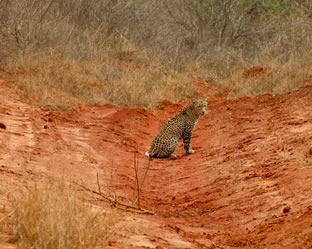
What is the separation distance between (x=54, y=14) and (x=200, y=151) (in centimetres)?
955

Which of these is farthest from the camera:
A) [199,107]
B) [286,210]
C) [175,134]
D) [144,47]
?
[144,47]

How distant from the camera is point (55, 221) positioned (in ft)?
13.6

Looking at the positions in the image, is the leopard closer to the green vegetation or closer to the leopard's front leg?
the leopard's front leg

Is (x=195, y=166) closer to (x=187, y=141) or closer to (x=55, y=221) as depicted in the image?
(x=187, y=141)

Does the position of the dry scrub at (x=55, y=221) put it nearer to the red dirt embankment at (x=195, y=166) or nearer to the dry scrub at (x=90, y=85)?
the red dirt embankment at (x=195, y=166)

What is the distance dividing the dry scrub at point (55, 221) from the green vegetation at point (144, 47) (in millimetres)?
7551

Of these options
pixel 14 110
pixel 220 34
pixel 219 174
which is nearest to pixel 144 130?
pixel 14 110

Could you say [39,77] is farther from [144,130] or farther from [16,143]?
[16,143]

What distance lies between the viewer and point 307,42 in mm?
15797

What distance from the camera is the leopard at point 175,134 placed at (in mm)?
10500

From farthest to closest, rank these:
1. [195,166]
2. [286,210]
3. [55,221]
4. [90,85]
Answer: [90,85] < [195,166] < [286,210] < [55,221]

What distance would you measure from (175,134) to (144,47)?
409 inches

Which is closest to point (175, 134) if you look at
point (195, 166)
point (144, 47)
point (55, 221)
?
point (195, 166)

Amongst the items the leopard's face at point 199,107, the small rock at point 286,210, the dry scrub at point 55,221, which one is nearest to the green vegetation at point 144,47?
the leopard's face at point 199,107
